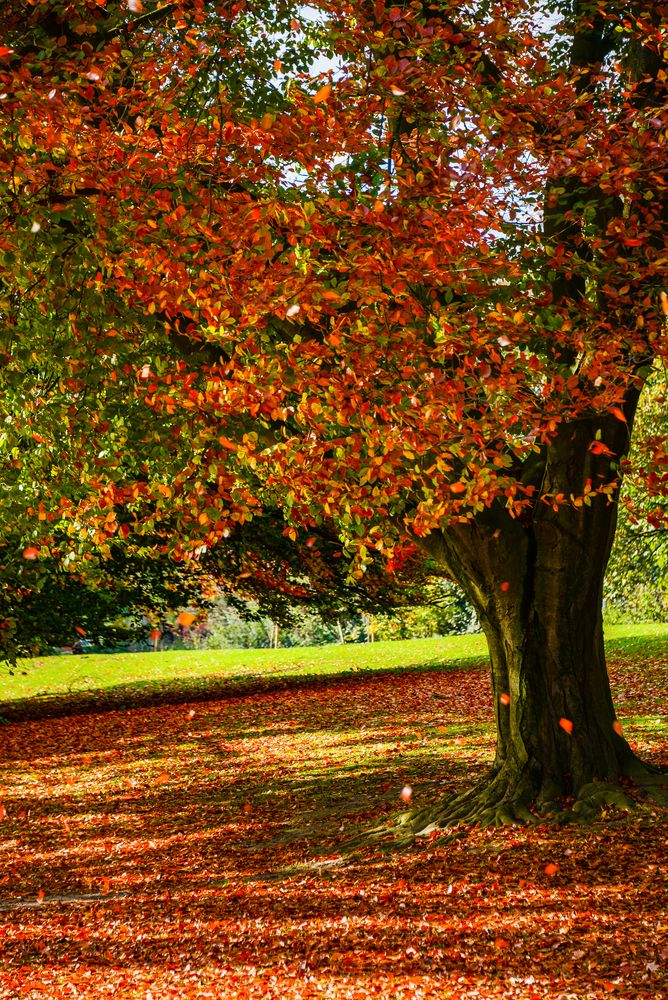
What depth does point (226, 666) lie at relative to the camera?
103 ft

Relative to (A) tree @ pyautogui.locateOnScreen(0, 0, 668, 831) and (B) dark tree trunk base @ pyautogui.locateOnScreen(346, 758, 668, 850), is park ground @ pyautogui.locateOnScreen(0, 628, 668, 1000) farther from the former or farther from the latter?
(A) tree @ pyautogui.locateOnScreen(0, 0, 668, 831)

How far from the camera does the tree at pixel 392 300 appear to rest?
703cm

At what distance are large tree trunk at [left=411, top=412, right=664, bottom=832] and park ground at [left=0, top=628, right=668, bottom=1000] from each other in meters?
0.58

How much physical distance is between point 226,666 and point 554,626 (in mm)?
24301

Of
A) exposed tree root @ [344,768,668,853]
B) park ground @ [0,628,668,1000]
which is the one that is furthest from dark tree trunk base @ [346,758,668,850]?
park ground @ [0,628,668,1000]

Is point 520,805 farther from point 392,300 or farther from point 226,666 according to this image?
point 226,666

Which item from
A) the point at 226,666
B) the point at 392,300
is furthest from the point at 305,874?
the point at 226,666

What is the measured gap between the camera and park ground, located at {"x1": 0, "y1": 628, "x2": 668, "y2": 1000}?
234 inches

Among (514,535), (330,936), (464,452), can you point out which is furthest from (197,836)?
(464,452)

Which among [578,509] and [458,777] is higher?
[578,509]

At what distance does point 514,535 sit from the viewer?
824cm

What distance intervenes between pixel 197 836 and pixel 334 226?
7334 mm

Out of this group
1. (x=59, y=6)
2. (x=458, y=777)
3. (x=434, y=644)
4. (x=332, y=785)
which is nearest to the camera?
(x=59, y=6)

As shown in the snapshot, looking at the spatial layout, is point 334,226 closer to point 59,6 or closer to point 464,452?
point 464,452
